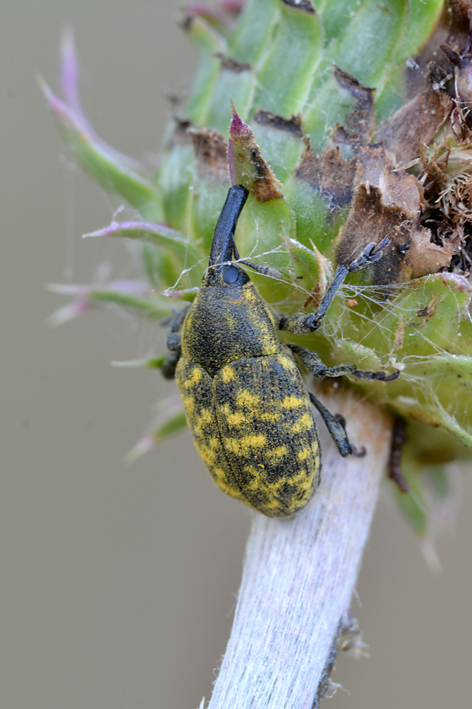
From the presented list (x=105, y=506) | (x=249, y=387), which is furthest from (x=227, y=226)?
(x=105, y=506)

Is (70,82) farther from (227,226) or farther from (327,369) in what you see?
(327,369)

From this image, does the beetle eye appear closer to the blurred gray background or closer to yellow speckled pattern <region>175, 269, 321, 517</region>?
yellow speckled pattern <region>175, 269, 321, 517</region>

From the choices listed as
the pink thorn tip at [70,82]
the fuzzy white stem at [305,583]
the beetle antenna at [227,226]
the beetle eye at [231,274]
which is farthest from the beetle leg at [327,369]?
the pink thorn tip at [70,82]

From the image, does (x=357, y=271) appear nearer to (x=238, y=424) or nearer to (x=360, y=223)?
(x=360, y=223)

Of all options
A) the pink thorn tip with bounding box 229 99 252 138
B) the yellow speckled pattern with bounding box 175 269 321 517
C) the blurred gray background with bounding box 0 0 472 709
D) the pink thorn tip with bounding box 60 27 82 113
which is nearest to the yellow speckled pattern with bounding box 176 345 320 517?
the yellow speckled pattern with bounding box 175 269 321 517

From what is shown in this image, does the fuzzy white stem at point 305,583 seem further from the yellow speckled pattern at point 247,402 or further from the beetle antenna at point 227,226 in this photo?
the beetle antenna at point 227,226
